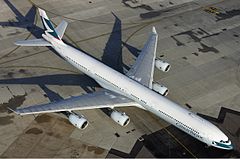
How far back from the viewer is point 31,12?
67.0 m

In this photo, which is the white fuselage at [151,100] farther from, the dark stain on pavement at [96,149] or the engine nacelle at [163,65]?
the engine nacelle at [163,65]

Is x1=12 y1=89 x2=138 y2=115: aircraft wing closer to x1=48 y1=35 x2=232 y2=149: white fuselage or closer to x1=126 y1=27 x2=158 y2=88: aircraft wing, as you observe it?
x1=48 y1=35 x2=232 y2=149: white fuselage

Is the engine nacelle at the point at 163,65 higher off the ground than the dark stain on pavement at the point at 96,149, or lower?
higher

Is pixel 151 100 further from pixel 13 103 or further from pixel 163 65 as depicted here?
pixel 13 103

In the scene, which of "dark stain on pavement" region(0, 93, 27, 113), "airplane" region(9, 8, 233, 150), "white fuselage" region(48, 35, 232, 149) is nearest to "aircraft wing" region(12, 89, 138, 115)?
"airplane" region(9, 8, 233, 150)

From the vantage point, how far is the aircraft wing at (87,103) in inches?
1547

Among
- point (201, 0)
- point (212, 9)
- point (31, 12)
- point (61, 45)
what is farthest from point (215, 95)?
point (31, 12)

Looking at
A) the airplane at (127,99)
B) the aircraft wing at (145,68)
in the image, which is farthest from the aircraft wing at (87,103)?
the aircraft wing at (145,68)

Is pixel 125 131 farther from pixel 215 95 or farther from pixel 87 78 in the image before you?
pixel 215 95

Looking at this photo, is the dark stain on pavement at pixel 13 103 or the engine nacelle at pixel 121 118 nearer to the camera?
the engine nacelle at pixel 121 118

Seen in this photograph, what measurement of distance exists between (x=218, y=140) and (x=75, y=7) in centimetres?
4537

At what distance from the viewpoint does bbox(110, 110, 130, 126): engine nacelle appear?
132ft

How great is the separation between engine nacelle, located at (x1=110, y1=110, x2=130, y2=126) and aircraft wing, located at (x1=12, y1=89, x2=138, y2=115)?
1.47 meters

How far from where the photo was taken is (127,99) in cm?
4291
